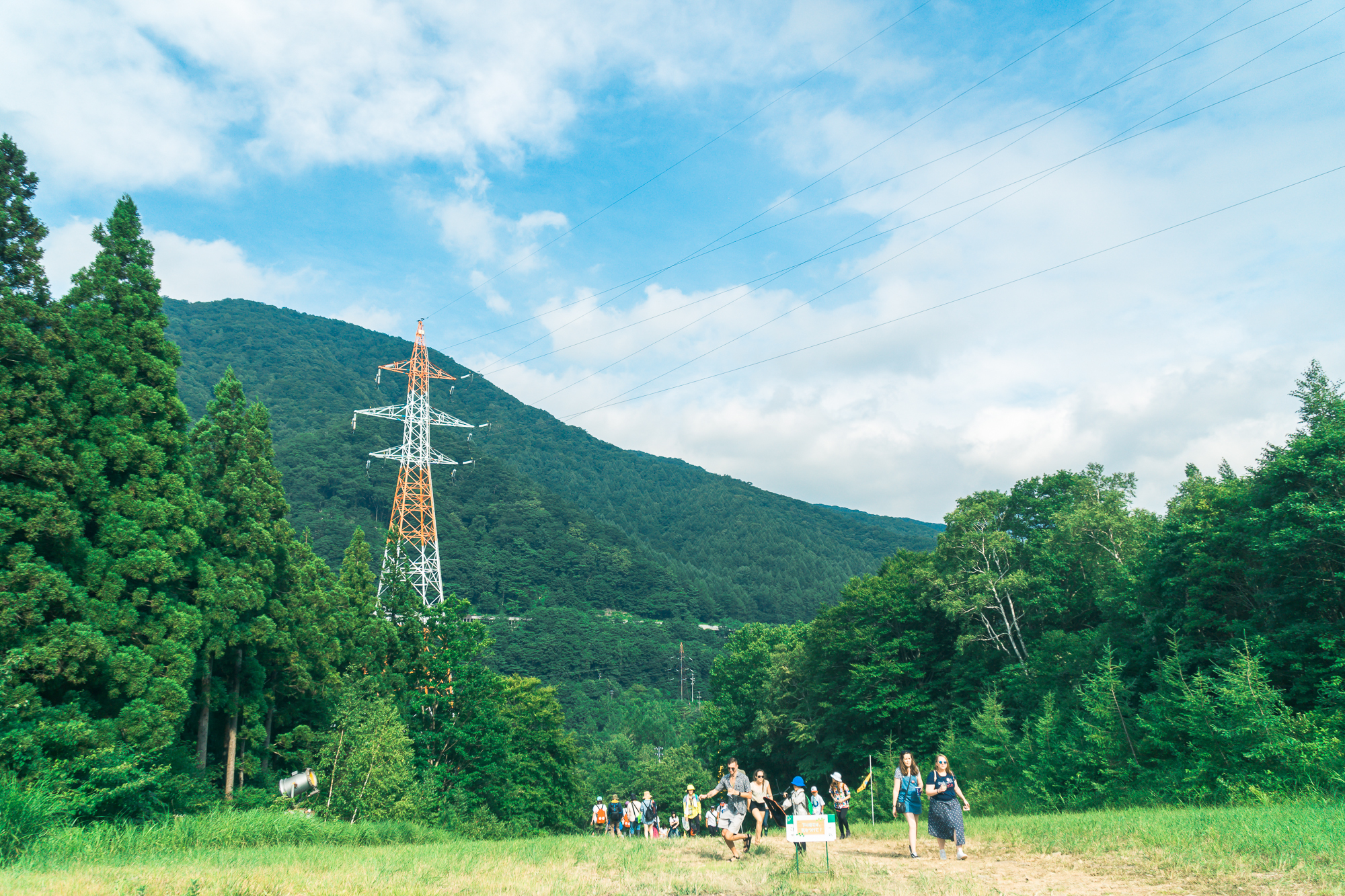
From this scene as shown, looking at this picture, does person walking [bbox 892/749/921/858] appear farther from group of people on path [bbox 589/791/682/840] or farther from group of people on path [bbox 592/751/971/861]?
group of people on path [bbox 589/791/682/840]

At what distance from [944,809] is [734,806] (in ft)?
12.0

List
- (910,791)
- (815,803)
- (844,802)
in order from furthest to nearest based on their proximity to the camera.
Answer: (844,802)
(815,803)
(910,791)

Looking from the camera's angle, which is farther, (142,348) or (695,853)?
(142,348)

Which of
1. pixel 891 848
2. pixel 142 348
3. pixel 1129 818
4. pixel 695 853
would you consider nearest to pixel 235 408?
pixel 142 348

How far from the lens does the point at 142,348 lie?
21922 millimetres

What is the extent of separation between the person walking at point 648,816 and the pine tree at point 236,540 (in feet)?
45.3

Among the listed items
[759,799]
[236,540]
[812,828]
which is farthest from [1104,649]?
[236,540]

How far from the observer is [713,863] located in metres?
13.7

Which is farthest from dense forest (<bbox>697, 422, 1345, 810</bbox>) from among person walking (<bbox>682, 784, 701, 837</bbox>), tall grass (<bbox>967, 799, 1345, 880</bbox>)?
person walking (<bbox>682, 784, 701, 837</bbox>)

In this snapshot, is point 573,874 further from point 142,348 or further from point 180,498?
point 142,348

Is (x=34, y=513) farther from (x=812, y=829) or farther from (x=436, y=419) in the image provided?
(x=436, y=419)

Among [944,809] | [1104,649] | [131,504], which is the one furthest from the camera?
[1104,649]

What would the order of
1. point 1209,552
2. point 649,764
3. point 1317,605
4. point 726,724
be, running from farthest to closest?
point 649,764 < point 726,724 < point 1209,552 < point 1317,605

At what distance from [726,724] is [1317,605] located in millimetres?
45893
